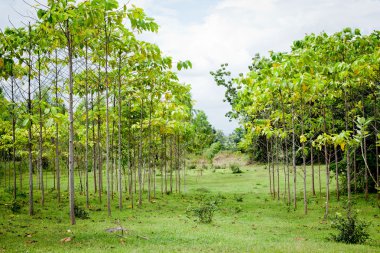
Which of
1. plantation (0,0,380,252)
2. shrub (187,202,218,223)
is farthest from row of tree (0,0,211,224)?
shrub (187,202,218,223)

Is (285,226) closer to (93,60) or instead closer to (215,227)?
(215,227)

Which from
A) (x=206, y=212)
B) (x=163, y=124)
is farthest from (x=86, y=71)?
(x=206, y=212)

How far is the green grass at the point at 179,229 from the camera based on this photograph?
9.91 metres

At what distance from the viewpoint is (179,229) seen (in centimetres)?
1319

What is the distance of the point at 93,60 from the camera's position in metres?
16.8

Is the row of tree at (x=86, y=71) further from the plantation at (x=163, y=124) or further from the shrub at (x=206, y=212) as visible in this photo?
the shrub at (x=206, y=212)

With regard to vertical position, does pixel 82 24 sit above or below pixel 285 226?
above

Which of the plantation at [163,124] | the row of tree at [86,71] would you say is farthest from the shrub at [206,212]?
the row of tree at [86,71]

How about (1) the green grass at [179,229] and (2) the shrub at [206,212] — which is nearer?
(1) the green grass at [179,229]

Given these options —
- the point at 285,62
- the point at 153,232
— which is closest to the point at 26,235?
the point at 153,232

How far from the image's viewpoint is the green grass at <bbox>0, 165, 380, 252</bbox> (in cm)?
991

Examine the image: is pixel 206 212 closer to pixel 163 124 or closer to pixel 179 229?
pixel 179 229

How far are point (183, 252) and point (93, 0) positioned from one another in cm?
701

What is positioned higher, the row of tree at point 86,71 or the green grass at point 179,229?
the row of tree at point 86,71
